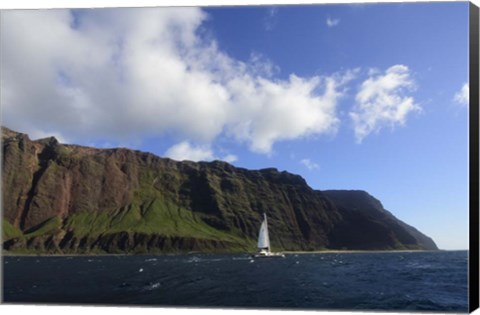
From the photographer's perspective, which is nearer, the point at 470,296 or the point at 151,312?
the point at 470,296

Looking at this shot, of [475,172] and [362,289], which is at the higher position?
[475,172]

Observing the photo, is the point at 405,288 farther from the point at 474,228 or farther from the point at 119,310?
the point at 119,310

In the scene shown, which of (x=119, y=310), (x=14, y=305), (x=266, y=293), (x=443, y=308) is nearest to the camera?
(x=119, y=310)

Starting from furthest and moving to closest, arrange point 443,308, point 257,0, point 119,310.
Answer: point 443,308
point 119,310
point 257,0

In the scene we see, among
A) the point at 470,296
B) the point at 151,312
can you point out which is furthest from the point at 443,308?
the point at 151,312

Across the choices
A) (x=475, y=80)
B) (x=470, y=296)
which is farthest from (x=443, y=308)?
(x=475, y=80)

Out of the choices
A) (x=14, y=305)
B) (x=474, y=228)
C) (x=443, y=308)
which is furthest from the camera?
(x=443, y=308)

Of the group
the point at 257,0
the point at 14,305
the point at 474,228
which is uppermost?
the point at 257,0

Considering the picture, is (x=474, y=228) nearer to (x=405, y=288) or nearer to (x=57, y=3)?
(x=405, y=288)

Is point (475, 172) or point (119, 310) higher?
point (475, 172)
